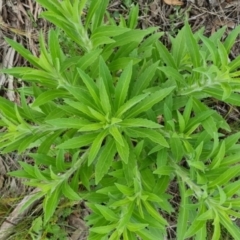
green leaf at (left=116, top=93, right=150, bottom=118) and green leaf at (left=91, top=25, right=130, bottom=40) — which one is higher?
green leaf at (left=91, top=25, right=130, bottom=40)

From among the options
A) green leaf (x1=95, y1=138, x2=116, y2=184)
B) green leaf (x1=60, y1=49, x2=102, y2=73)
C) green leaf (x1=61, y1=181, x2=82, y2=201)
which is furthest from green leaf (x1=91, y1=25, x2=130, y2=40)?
green leaf (x1=61, y1=181, x2=82, y2=201)

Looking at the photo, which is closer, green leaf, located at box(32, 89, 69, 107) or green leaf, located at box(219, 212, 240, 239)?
green leaf, located at box(219, 212, 240, 239)

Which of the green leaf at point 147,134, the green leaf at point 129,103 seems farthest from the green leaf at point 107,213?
the green leaf at point 129,103

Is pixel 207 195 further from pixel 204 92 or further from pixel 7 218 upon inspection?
pixel 7 218

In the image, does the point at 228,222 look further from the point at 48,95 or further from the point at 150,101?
the point at 48,95

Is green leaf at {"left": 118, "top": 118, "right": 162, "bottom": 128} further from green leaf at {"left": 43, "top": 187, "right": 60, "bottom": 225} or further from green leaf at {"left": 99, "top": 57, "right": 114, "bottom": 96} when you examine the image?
green leaf at {"left": 43, "top": 187, "right": 60, "bottom": 225}

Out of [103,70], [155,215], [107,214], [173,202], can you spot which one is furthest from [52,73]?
[173,202]

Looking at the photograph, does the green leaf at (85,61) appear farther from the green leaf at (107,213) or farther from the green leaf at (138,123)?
the green leaf at (107,213)

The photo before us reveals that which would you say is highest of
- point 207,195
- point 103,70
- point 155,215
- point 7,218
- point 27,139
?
point 103,70
